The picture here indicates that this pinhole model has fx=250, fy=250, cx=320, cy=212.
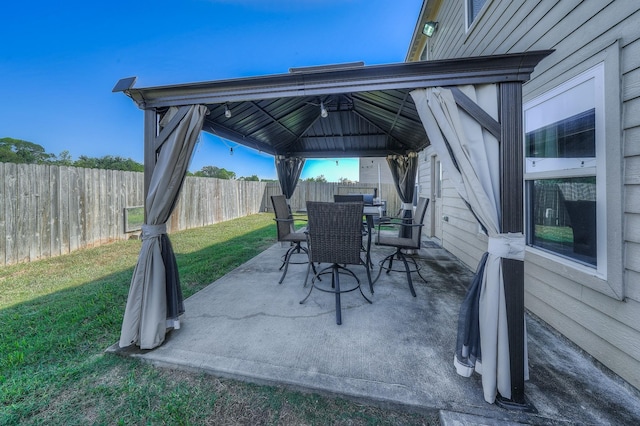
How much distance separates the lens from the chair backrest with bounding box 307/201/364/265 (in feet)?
8.35

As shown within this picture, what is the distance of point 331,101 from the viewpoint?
409cm

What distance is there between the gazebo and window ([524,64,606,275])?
661 mm

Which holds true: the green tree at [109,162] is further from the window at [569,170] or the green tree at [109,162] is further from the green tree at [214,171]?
the window at [569,170]

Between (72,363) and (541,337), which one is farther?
(541,337)

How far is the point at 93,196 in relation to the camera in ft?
16.9

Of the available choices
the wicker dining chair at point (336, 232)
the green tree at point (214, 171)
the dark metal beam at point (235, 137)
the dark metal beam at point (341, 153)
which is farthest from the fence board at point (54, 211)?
the green tree at point (214, 171)

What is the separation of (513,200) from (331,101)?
3.22 m

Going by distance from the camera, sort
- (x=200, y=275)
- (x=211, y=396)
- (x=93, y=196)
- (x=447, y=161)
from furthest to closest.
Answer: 1. (x=93, y=196)
2. (x=200, y=275)
3. (x=447, y=161)
4. (x=211, y=396)

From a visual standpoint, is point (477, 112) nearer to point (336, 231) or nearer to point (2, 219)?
point (336, 231)

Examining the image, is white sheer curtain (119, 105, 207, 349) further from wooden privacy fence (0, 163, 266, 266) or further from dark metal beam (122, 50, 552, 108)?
wooden privacy fence (0, 163, 266, 266)

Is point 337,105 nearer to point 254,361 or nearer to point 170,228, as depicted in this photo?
point 254,361

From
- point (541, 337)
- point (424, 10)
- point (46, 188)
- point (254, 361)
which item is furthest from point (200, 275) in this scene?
point (424, 10)

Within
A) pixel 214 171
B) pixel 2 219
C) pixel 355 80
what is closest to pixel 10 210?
pixel 2 219

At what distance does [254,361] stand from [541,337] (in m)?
2.39
